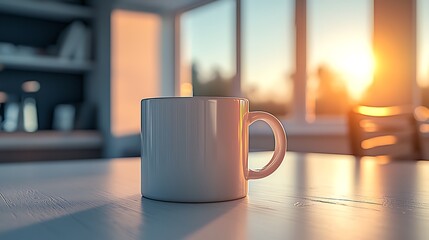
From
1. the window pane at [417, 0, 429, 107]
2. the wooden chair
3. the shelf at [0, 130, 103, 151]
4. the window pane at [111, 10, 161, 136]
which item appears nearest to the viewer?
the wooden chair

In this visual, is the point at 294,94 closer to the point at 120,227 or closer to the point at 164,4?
the point at 164,4

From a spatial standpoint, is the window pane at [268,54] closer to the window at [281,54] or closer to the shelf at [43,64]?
the window at [281,54]

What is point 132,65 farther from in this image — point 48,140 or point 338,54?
point 338,54

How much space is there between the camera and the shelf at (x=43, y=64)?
2.71m

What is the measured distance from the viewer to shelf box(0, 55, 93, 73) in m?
2.71

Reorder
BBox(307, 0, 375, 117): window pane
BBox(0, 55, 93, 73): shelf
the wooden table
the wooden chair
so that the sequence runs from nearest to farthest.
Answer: the wooden table
the wooden chair
BBox(307, 0, 375, 117): window pane
BBox(0, 55, 93, 73): shelf

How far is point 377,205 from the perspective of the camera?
18.2 inches

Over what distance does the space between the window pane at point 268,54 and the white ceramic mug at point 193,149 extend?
2193mm

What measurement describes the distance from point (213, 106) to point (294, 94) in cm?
218

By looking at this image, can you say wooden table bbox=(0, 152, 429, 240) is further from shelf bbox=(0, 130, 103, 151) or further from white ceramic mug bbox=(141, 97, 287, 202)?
shelf bbox=(0, 130, 103, 151)

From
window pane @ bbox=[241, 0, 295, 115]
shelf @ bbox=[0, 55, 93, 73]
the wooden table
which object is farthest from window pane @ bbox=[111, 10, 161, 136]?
the wooden table

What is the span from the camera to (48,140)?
266 centimetres

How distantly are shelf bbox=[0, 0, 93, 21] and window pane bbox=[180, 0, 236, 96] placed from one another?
742 millimetres

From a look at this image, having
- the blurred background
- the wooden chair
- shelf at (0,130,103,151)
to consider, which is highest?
the blurred background
